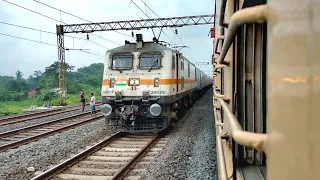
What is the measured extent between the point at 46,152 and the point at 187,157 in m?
3.45

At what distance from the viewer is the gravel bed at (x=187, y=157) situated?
5.95m

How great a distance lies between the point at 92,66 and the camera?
79812 mm

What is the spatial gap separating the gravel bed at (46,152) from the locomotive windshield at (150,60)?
Result: 97.7 inches

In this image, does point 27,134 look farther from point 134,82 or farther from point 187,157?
point 187,157

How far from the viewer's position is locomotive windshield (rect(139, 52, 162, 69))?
33.2ft

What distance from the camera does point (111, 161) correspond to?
6.96 meters

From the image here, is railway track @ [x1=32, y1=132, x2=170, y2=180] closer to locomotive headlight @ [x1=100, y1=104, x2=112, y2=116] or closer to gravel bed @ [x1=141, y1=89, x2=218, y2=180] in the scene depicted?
gravel bed @ [x1=141, y1=89, x2=218, y2=180]

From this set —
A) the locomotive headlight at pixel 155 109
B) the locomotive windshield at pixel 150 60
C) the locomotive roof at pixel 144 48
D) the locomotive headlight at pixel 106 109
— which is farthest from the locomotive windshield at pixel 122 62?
the locomotive headlight at pixel 155 109

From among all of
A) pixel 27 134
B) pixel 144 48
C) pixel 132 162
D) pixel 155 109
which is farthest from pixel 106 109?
pixel 132 162

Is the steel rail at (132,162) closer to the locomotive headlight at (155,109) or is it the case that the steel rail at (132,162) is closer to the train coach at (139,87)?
the locomotive headlight at (155,109)

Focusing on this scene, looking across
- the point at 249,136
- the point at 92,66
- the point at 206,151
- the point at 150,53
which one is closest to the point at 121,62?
the point at 150,53

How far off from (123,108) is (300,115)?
30.5ft

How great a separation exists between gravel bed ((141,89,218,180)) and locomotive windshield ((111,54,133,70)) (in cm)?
268

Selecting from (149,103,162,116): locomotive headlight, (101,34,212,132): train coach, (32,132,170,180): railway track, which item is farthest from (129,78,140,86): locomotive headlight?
(32,132,170,180): railway track
